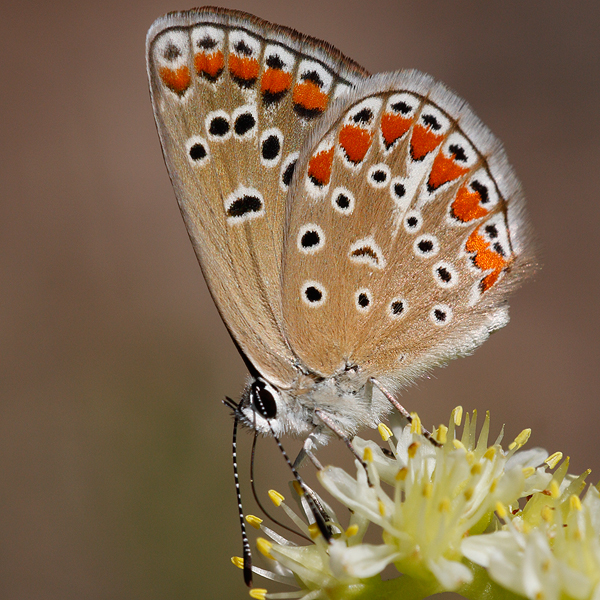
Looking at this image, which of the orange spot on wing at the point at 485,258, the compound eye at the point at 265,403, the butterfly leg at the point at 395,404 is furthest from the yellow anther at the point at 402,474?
the orange spot on wing at the point at 485,258

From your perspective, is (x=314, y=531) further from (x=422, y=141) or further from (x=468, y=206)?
(x=422, y=141)

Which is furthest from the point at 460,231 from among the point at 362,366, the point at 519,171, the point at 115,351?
the point at 519,171

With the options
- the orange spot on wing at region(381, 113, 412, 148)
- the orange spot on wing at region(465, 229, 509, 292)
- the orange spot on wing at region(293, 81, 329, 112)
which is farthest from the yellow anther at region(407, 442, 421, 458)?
the orange spot on wing at region(293, 81, 329, 112)

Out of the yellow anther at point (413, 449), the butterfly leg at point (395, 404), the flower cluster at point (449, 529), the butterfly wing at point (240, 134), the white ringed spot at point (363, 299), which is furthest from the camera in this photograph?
the white ringed spot at point (363, 299)

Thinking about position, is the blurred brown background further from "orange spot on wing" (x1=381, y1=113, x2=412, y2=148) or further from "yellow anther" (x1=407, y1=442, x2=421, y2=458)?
"orange spot on wing" (x1=381, y1=113, x2=412, y2=148)

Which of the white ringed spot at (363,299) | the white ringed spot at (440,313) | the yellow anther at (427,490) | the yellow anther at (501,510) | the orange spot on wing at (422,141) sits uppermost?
the orange spot on wing at (422,141)

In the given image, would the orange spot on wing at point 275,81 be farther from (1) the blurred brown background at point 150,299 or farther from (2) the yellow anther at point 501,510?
(1) the blurred brown background at point 150,299
